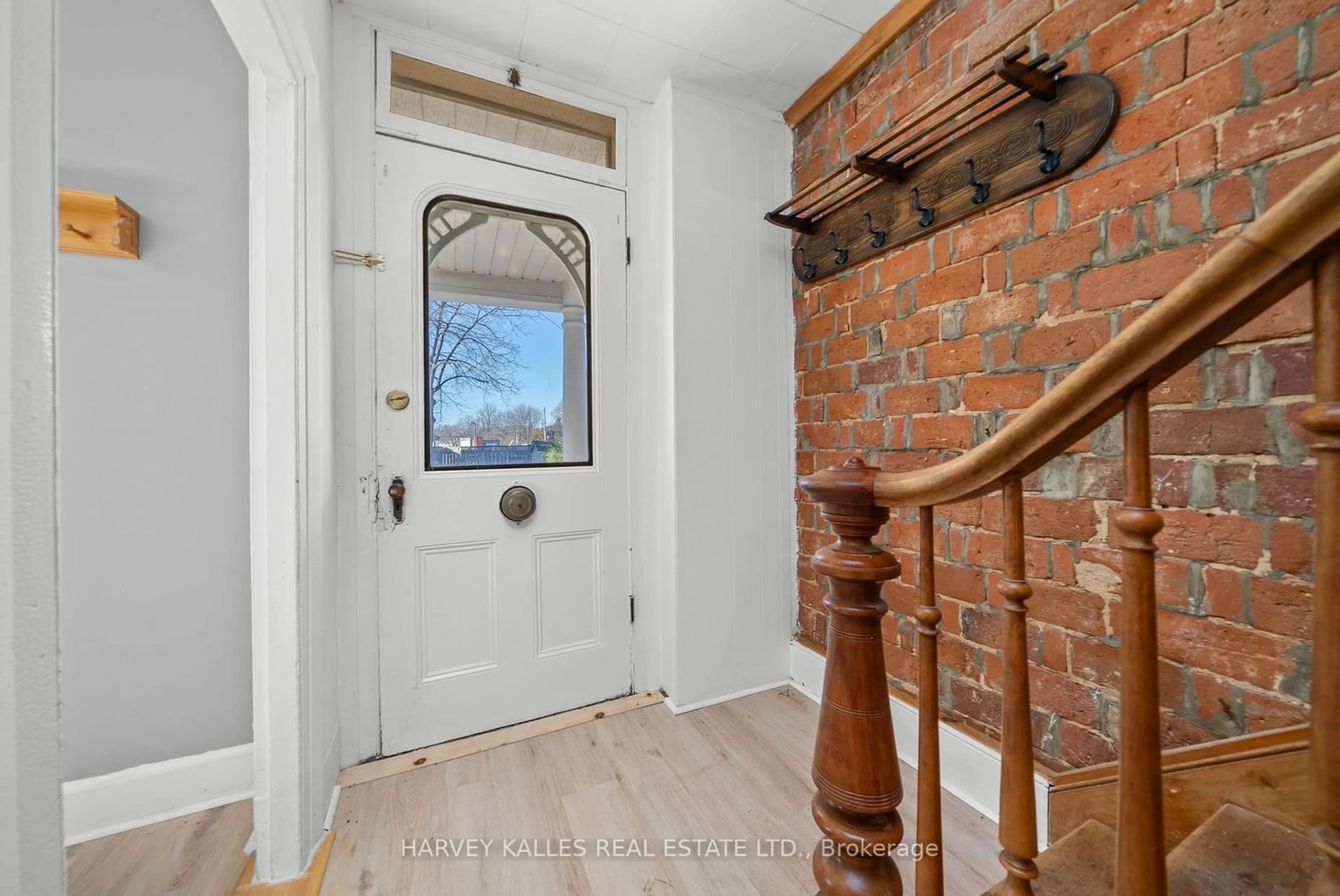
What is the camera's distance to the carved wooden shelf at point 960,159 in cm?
121

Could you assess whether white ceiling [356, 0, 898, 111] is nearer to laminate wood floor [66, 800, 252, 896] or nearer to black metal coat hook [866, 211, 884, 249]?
black metal coat hook [866, 211, 884, 249]

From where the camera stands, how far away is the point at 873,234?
5.72 feet

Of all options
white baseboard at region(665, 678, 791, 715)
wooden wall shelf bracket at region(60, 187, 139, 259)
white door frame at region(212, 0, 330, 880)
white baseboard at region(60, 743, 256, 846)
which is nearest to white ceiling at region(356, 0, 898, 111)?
→ white door frame at region(212, 0, 330, 880)

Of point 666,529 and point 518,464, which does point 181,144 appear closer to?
point 518,464

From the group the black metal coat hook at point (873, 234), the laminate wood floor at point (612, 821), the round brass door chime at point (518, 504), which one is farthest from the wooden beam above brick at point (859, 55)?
the laminate wood floor at point (612, 821)

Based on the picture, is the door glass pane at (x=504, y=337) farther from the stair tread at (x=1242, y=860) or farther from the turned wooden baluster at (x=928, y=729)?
the stair tread at (x=1242, y=860)

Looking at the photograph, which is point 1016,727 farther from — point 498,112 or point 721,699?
point 498,112

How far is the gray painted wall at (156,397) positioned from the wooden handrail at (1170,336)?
6.17ft

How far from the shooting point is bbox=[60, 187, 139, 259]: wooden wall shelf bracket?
1258mm

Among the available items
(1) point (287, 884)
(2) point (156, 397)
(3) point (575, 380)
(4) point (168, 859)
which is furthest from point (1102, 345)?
(4) point (168, 859)

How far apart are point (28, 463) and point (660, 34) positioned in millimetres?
2061

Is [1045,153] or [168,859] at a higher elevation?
[1045,153]

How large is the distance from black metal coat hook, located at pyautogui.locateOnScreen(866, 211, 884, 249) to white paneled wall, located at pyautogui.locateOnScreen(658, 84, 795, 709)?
473 mm

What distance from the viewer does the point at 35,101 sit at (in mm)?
486
